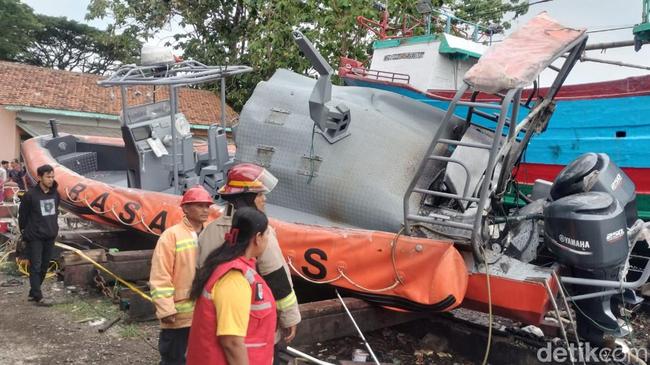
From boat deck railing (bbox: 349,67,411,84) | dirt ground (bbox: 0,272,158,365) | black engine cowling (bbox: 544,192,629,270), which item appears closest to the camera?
black engine cowling (bbox: 544,192,629,270)

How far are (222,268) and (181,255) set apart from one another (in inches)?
44.6

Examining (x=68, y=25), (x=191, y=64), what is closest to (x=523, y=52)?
(x=191, y=64)

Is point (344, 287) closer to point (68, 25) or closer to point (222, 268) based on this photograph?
point (222, 268)

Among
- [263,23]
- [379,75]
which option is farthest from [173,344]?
[263,23]

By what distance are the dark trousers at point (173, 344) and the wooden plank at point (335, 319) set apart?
40.5 inches

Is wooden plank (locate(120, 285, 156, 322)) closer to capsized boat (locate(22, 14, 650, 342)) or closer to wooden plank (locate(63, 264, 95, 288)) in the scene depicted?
capsized boat (locate(22, 14, 650, 342))

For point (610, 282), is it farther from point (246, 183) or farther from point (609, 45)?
point (246, 183)

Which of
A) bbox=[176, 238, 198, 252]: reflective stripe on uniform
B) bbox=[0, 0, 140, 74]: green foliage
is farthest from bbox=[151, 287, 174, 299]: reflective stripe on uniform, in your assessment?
bbox=[0, 0, 140, 74]: green foliage

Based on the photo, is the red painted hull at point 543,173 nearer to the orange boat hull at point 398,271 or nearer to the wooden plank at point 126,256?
the orange boat hull at point 398,271

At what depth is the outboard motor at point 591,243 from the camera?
384cm

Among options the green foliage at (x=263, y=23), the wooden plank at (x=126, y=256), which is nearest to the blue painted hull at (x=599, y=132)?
the wooden plank at (x=126, y=256)

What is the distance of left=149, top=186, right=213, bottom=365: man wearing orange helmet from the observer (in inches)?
123

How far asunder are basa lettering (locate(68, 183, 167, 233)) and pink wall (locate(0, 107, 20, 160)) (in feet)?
40.5

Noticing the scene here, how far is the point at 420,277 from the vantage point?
403 cm
